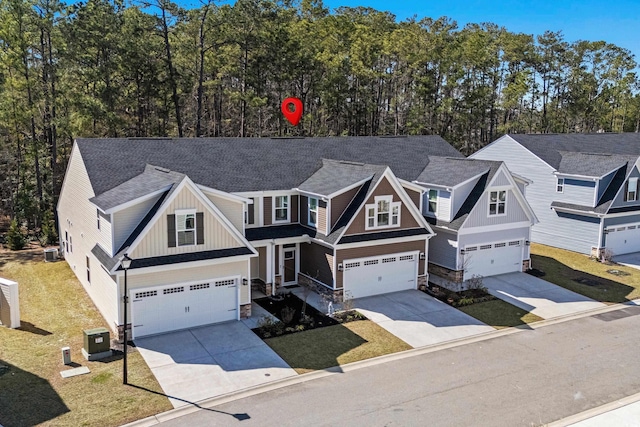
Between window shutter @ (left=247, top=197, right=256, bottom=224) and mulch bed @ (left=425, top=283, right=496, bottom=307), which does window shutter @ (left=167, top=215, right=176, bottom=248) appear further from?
mulch bed @ (left=425, top=283, right=496, bottom=307)

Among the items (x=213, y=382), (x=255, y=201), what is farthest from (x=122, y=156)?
(x=213, y=382)

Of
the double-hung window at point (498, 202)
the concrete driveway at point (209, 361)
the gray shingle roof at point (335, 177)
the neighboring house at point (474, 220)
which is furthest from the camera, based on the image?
the double-hung window at point (498, 202)

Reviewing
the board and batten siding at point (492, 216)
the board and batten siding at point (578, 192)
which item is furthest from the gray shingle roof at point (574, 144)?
the board and batten siding at point (492, 216)

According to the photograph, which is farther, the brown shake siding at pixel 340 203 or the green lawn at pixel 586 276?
the green lawn at pixel 586 276

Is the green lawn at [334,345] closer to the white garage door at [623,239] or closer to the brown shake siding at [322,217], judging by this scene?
the brown shake siding at [322,217]

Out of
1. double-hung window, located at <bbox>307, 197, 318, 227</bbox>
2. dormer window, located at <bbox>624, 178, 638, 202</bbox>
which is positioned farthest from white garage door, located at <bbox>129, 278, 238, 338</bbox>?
dormer window, located at <bbox>624, 178, 638, 202</bbox>

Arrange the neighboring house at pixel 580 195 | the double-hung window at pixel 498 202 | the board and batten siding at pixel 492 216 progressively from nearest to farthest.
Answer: the board and batten siding at pixel 492 216 → the double-hung window at pixel 498 202 → the neighboring house at pixel 580 195

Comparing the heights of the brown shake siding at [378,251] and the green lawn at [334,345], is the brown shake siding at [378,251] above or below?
above
